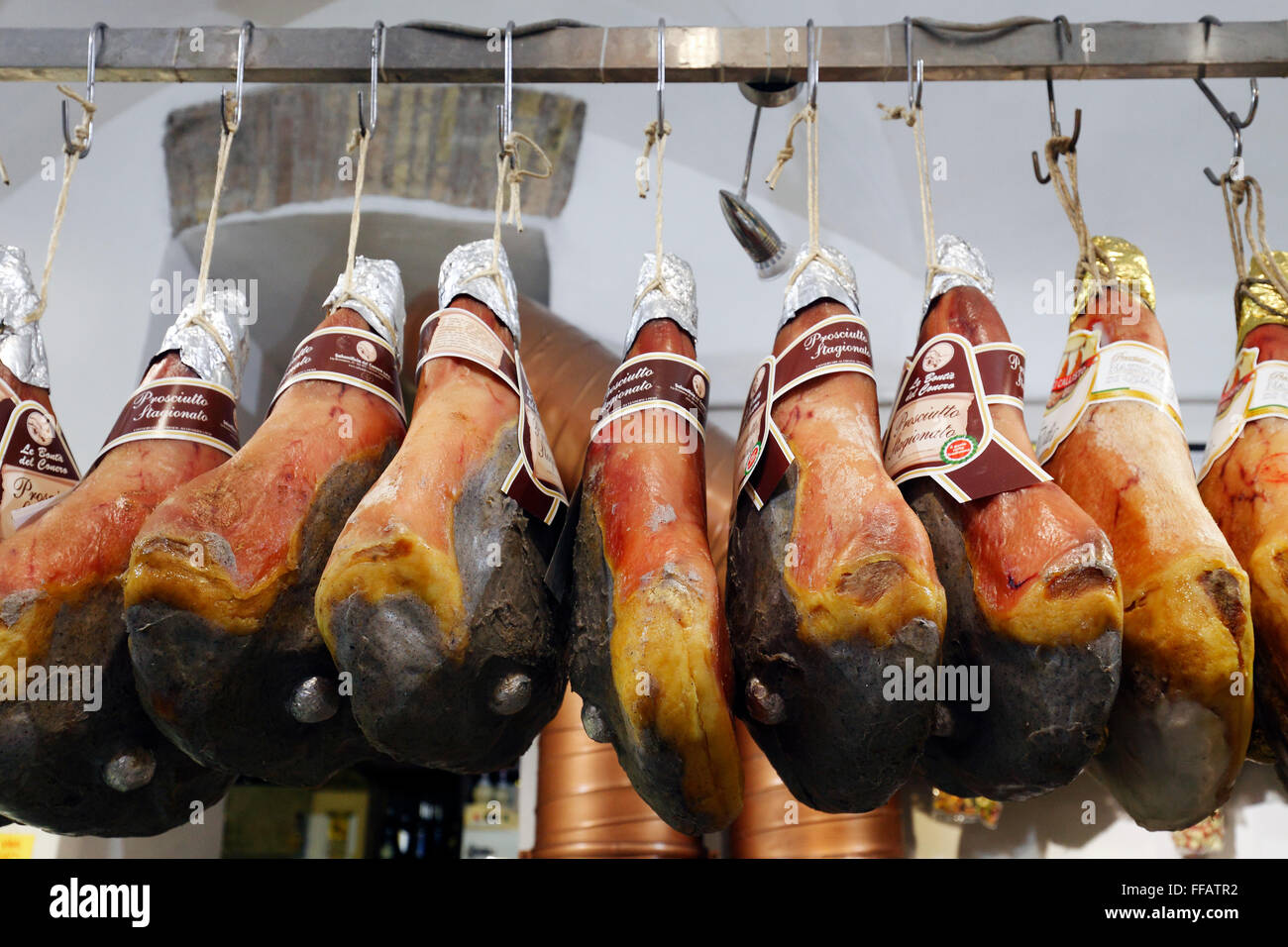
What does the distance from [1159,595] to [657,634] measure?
470 mm

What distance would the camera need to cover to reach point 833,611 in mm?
858

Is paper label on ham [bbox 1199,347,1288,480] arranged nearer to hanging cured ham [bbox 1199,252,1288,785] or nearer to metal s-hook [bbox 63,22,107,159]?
hanging cured ham [bbox 1199,252,1288,785]

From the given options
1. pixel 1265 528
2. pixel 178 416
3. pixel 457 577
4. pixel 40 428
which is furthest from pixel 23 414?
pixel 1265 528

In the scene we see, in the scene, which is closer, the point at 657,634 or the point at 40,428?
the point at 657,634

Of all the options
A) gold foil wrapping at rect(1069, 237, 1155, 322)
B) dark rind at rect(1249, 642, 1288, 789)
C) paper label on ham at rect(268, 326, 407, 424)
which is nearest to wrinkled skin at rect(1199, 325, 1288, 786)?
dark rind at rect(1249, 642, 1288, 789)

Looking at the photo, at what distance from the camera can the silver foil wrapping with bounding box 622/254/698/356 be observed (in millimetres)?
1176

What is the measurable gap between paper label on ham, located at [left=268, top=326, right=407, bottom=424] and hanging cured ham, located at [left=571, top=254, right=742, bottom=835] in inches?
10.0

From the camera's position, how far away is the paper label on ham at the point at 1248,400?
1.15 metres

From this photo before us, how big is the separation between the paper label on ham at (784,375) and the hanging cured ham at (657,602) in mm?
54

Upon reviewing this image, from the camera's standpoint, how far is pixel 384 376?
3.80ft

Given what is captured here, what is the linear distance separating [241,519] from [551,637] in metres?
0.32

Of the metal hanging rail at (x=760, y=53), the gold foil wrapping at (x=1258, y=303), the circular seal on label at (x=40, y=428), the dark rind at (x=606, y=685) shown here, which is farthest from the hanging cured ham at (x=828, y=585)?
the circular seal on label at (x=40, y=428)

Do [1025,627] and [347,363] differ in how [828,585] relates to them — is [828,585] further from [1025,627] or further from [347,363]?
[347,363]
